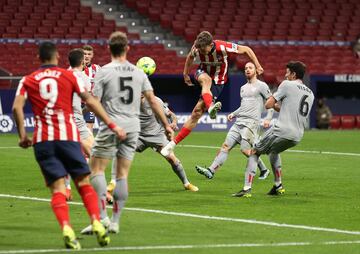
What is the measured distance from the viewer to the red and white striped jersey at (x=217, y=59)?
57.7 ft

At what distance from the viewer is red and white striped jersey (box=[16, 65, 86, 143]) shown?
1050 cm

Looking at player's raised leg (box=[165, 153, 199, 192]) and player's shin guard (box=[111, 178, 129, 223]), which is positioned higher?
player's shin guard (box=[111, 178, 129, 223])

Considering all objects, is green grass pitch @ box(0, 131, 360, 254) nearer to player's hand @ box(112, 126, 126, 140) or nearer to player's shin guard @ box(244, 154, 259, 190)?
player's shin guard @ box(244, 154, 259, 190)

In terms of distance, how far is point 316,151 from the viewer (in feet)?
86.0

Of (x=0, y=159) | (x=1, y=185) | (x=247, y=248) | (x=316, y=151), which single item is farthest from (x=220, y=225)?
(x=316, y=151)

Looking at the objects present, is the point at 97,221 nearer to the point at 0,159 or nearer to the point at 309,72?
the point at 0,159

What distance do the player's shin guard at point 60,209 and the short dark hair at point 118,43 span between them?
1803mm

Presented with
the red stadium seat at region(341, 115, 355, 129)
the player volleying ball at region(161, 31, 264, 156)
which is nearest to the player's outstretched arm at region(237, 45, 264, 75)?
the player volleying ball at region(161, 31, 264, 156)

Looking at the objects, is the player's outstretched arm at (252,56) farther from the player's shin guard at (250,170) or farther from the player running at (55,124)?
the player running at (55,124)

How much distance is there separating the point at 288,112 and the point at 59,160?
18.2 ft

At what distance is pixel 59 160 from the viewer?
10.6m

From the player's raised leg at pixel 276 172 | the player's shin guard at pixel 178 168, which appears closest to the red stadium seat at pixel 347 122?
the player's shin guard at pixel 178 168

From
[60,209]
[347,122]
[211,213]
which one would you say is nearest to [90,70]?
[211,213]

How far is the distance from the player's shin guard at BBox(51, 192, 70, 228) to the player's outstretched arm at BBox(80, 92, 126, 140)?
2.92 ft
